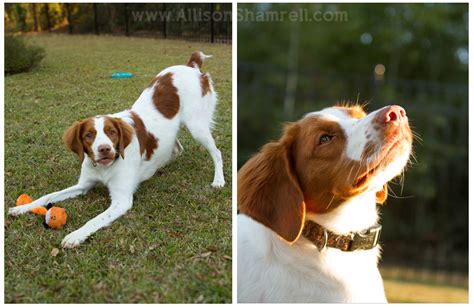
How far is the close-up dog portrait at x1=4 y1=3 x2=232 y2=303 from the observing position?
2100 mm

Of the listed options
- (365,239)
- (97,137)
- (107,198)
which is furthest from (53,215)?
(365,239)

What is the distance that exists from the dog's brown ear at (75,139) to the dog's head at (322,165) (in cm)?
75

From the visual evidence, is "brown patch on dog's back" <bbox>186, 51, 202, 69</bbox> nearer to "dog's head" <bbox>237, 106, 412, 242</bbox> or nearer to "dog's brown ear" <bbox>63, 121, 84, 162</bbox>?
"dog's brown ear" <bbox>63, 121, 84, 162</bbox>

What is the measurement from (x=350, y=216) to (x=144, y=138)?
1002 mm

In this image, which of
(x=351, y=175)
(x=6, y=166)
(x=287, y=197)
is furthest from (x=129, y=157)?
(x=351, y=175)

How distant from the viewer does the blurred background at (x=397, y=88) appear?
3086 mm

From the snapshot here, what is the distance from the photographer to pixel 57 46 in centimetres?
241

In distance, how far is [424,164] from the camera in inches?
183

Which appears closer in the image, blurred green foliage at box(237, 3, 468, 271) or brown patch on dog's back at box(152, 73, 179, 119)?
brown patch on dog's back at box(152, 73, 179, 119)

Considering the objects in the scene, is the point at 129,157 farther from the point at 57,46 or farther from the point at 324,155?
the point at 324,155

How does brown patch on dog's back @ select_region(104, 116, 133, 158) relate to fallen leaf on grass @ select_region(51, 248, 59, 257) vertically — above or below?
above

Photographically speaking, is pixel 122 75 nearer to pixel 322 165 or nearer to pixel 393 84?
pixel 322 165

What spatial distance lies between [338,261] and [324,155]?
36 centimetres

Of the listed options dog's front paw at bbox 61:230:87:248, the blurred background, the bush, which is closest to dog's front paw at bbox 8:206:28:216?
dog's front paw at bbox 61:230:87:248
